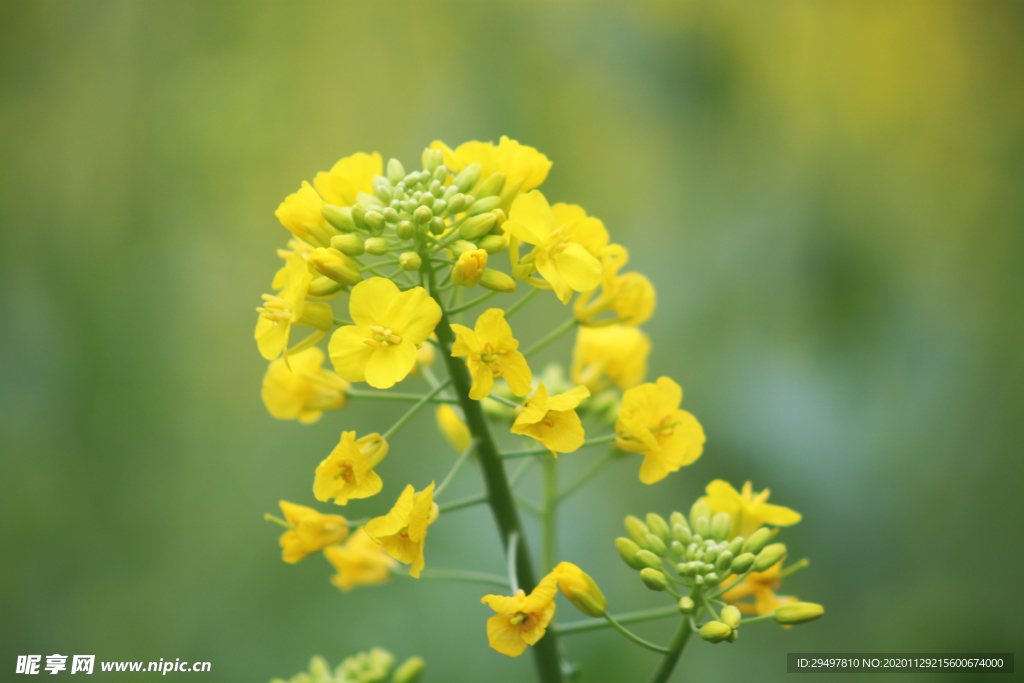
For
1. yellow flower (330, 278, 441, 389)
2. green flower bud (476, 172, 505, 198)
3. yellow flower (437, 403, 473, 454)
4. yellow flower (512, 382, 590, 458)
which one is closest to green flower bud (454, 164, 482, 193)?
green flower bud (476, 172, 505, 198)

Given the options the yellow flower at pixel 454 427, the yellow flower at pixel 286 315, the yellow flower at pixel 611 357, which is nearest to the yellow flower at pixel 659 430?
the yellow flower at pixel 611 357

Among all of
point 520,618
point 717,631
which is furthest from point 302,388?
point 717,631

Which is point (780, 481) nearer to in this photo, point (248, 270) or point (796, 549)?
point (796, 549)

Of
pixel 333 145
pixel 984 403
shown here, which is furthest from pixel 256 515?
pixel 984 403

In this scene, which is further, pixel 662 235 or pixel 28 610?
pixel 662 235

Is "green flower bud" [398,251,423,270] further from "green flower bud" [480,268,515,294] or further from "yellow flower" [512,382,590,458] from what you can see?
"yellow flower" [512,382,590,458]

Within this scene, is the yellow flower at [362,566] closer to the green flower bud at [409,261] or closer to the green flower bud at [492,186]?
the green flower bud at [409,261]

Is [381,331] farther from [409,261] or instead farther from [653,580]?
[653,580]
